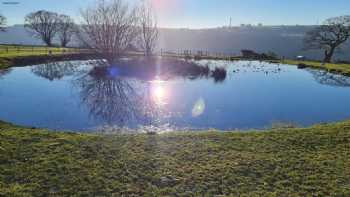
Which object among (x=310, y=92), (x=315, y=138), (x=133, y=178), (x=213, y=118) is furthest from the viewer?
(x=310, y=92)

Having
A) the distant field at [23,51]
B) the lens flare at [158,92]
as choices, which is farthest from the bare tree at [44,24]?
the lens flare at [158,92]

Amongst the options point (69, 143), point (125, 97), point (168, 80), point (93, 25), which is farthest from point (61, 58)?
point (69, 143)

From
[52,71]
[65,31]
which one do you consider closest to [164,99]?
[52,71]

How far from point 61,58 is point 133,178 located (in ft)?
104

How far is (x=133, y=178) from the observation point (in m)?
6.00

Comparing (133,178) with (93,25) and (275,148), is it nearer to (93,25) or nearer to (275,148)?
(275,148)

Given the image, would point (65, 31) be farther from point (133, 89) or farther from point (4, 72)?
point (133, 89)

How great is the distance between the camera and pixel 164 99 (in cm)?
1571

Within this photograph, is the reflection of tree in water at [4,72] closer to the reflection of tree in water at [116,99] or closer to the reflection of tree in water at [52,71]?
the reflection of tree in water at [52,71]

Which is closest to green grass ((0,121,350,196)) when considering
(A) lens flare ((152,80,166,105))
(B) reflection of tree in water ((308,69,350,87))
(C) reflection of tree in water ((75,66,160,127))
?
(C) reflection of tree in water ((75,66,160,127))

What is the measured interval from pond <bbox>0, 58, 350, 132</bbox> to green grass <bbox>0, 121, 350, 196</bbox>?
7.82 feet

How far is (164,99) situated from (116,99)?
2.42 meters

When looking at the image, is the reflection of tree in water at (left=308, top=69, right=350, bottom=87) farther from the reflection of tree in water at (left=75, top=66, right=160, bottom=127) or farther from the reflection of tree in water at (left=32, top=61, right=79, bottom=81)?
the reflection of tree in water at (left=32, top=61, right=79, bottom=81)

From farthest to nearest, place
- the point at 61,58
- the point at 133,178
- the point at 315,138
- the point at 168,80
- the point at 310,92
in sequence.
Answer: the point at 61,58
the point at 168,80
the point at 310,92
the point at 315,138
the point at 133,178
